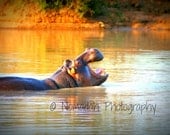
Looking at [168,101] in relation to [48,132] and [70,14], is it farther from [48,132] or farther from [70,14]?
[70,14]

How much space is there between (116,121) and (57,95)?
7.36ft

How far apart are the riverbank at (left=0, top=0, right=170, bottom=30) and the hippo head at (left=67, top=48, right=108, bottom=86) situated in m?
24.9

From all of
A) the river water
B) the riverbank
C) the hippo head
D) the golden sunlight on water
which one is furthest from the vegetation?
the hippo head

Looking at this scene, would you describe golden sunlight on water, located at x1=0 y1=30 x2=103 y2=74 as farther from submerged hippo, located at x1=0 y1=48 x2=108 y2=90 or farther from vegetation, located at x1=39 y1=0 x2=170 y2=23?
vegetation, located at x1=39 y1=0 x2=170 y2=23

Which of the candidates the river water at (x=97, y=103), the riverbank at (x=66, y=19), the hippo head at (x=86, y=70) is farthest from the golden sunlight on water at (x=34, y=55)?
the riverbank at (x=66, y=19)

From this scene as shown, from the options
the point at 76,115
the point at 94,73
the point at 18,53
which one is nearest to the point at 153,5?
the point at 18,53

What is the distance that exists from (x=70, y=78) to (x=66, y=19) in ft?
85.6

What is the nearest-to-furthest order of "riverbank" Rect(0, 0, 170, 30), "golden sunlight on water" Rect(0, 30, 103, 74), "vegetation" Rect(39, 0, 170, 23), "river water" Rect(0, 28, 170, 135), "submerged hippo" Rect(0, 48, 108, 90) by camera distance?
1. "river water" Rect(0, 28, 170, 135)
2. "submerged hippo" Rect(0, 48, 108, 90)
3. "golden sunlight on water" Rect(0, 30, 103, 74)
4. "riverbank" Rect(0, 0, 170, 30)
5. "vegetation" Rect(39, 0, 170, 23)

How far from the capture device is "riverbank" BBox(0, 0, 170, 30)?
37.4 meters

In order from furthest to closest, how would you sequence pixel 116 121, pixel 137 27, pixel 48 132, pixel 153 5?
pixel 153 5
pixel 137 27
pixel 116 121
pixel 48 132

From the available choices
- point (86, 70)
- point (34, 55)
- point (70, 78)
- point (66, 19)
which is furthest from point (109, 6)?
point (86, 70)

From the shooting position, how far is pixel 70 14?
38.1 meters

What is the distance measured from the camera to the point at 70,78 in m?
12.0

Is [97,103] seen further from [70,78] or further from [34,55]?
[34,55]
